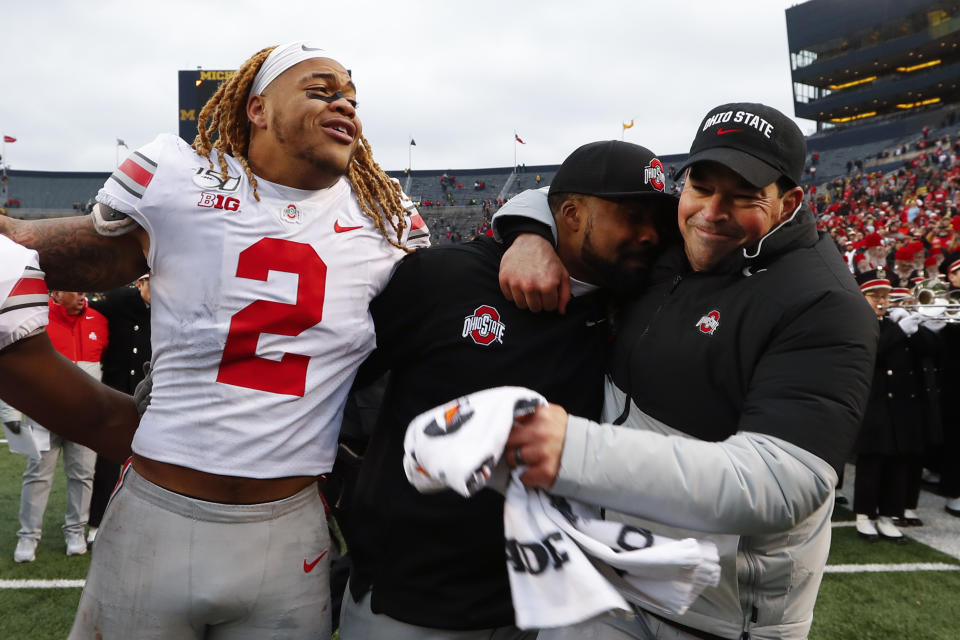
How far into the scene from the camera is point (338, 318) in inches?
73.2

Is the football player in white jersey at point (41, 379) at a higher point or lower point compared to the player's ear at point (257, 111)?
lower

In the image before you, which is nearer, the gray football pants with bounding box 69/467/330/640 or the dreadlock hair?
the gray football pants with bounding box 69/467/330/640

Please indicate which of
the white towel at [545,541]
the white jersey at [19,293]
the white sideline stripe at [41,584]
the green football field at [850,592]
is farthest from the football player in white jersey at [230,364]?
the white sideline stripe at [41,584]

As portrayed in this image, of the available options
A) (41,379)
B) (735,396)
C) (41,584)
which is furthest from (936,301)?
(41,584)

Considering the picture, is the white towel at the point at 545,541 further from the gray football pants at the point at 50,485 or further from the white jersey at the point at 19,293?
the gray football pants at the point at 50,485

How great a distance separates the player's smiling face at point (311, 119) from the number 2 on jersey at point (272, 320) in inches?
9.8

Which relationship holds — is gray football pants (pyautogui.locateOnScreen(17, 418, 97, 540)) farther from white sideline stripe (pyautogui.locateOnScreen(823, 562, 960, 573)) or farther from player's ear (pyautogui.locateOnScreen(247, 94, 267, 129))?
white sideline stripe (pyautogui.locateOnScreen(823, 562, 960, 573))

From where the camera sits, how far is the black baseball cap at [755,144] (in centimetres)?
164

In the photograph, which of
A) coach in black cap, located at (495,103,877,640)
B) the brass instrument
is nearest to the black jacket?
coach in black cap, located at (495,103,877,640)

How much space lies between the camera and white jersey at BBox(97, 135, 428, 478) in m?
1.73

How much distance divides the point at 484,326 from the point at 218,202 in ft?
2.59

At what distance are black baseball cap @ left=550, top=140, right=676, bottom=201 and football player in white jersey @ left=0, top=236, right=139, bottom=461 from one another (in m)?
1.45

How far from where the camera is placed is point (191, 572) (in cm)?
167

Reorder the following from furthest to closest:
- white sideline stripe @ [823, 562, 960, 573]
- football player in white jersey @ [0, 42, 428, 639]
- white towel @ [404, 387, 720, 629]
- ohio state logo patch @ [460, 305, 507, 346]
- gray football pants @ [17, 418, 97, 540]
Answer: gray football pants @ [17, 418, 97, 540] → white sideline stripe @ [823, 562, 960, 573] → ohio state logo patch @ [460, 305, 507, 346] → football player in white jersey @ [0, 42, 428, 639] → white towel @ [404, 387, 720, 629]
